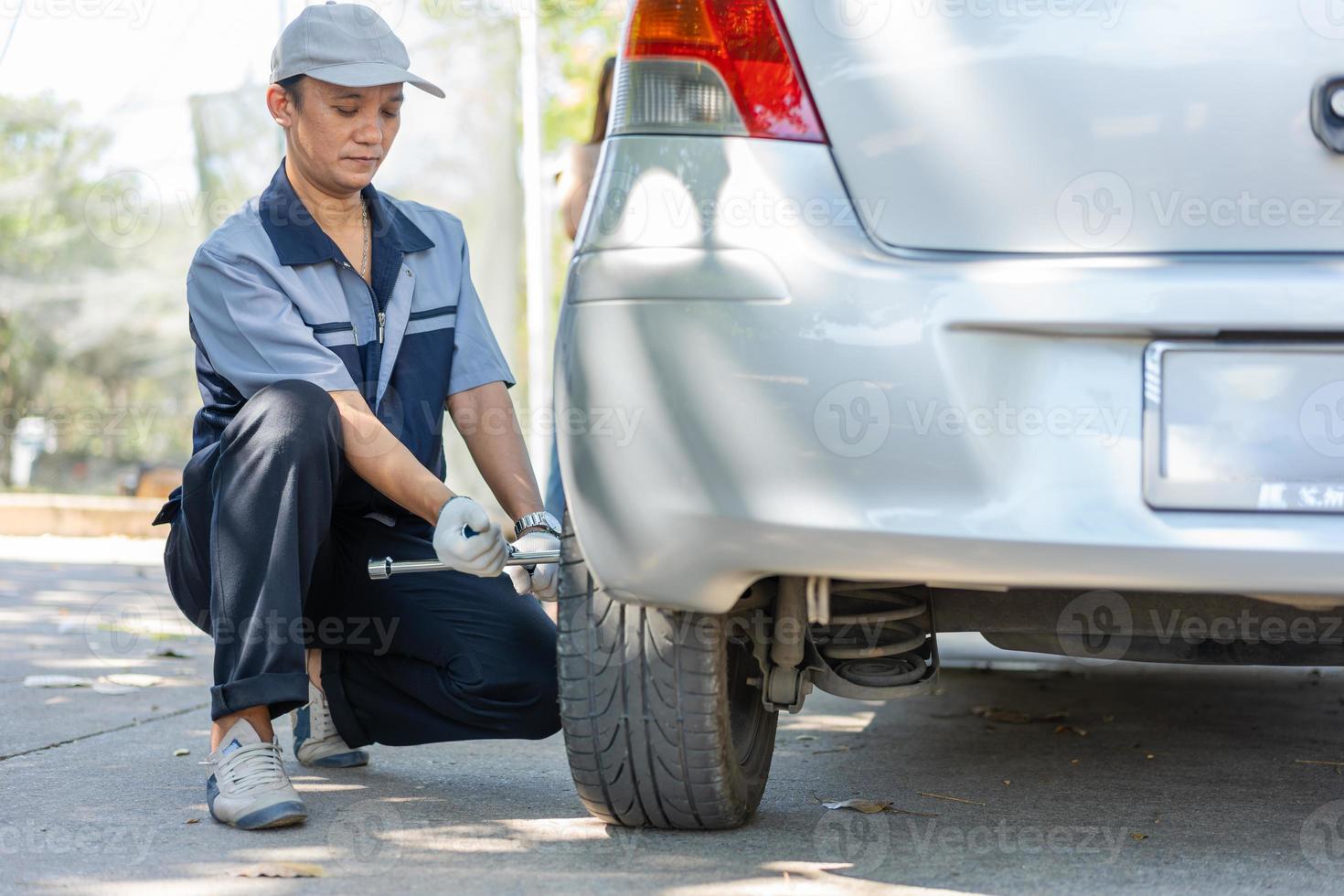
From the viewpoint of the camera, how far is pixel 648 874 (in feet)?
6.26

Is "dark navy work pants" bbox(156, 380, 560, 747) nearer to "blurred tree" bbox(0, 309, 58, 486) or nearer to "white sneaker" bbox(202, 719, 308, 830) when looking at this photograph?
"white sneaker" bbox(202, 719, 308, 830)

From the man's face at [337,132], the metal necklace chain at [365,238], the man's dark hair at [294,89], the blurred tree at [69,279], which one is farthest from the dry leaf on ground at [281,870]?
the blurred tree at [69,279]

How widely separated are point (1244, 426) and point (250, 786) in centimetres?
150

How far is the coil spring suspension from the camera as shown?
2.02m

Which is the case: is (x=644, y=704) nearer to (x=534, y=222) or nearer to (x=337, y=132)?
(x=337, y=132)

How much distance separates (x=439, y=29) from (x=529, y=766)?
20.6 feet

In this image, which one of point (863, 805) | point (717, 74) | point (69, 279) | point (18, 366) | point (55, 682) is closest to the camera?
point (717, 74)

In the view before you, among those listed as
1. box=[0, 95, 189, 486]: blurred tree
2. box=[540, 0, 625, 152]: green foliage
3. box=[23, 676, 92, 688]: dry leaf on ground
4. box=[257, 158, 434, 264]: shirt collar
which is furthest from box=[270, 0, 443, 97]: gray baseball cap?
box=[540, 0, 625, 152]: green foliage

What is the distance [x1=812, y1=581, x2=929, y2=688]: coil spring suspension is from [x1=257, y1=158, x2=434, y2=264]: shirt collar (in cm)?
107

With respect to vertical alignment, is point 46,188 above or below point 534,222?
above

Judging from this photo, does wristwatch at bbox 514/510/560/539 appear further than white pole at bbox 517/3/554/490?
No

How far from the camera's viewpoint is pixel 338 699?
2531mm

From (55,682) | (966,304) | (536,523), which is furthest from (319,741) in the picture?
(966,304)

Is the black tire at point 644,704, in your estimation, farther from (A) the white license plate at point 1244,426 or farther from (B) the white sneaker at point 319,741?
(B) the white sneaker at point 319,741
